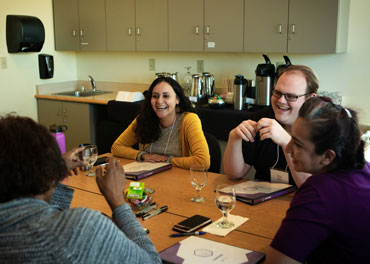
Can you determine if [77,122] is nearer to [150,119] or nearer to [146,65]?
[146,65]

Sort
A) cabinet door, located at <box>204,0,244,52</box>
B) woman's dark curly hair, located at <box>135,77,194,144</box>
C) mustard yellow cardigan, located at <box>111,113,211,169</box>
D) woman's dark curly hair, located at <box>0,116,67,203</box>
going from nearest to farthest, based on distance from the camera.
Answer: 1. woman's dark curly hair, located at <box>0,116,67,203</box>
2. mustard yellow cardigan, located at <box>111,113,211,169</box>
3. woman's dark curly hair, located at <box>135,77,194,144</box>
4. cabinet door, located at <box>204,0,244,52</box>

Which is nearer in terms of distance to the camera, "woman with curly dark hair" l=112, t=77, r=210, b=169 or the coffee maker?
"woman with curly dark hair" l=112, t=77, r=210, b=169

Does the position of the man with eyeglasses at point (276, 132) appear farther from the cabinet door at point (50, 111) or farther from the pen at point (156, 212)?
the cabinet door at point (50, 111)

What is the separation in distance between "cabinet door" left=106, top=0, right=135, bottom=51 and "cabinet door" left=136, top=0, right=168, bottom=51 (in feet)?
0.28

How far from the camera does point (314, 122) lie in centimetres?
134

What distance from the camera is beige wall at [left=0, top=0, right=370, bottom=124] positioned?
12.4 ft

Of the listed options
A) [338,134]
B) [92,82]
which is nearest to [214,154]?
[338,134]

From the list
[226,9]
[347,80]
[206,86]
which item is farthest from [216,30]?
[347,80]

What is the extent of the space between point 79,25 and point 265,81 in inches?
96.3

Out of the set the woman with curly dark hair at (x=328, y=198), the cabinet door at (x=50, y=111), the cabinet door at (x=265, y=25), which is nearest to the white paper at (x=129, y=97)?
the cabinet door at (x=50, y=111)

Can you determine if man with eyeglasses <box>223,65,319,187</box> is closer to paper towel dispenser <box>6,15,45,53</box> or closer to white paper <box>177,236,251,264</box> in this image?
white paper <box>177,236,251,264</box>

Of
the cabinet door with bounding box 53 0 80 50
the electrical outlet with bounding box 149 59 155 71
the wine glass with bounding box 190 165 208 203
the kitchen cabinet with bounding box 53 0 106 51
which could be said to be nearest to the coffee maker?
the electrical outlet with bounding box 149 59 155 71

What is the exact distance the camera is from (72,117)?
16.2 feet

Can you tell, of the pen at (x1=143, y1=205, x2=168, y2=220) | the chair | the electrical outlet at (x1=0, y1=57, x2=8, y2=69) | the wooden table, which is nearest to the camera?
the wooden table
